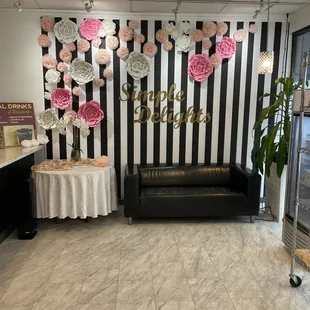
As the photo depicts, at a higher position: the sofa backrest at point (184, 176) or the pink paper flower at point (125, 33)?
the pink paper flower at point (125, 33)

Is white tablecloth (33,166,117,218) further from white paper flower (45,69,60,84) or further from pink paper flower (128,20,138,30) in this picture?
pink paper flower (128,20,138,30)

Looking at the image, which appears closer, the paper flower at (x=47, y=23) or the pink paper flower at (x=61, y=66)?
the paper flower at (x=47, y=23)

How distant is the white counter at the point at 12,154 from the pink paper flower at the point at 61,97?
26.1 inches

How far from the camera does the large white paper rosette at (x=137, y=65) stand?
4.64 metres

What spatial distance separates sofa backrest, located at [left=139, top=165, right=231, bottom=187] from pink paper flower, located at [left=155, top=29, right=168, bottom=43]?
1847 millimetres

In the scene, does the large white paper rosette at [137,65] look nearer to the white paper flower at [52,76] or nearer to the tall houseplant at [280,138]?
the white paper flower at [52,76]

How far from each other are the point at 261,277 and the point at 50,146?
3.39 metres

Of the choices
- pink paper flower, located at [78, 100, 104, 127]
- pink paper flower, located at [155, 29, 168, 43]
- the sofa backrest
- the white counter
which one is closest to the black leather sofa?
the sofa backrest

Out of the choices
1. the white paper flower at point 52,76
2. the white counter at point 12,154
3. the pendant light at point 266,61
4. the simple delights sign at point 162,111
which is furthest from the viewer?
the simple delights sign at point 162,111

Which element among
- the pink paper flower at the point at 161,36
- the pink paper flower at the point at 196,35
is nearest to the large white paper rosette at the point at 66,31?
the pink paper flower at the point at 161,36

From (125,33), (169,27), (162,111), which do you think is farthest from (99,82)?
(169,27)

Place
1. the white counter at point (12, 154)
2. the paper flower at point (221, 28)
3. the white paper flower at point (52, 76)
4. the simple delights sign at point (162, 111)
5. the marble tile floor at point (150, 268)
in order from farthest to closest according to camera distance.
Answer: the simple delights sign at point (162, 111), the paper flower at point (221, 28), the white paper flower at point (52, 76), the white counter at point (12, 154), the marble tile floor at point (150, 268)

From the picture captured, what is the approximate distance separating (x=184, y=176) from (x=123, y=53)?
199 centimetres

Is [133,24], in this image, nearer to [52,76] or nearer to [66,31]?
[66,31]
